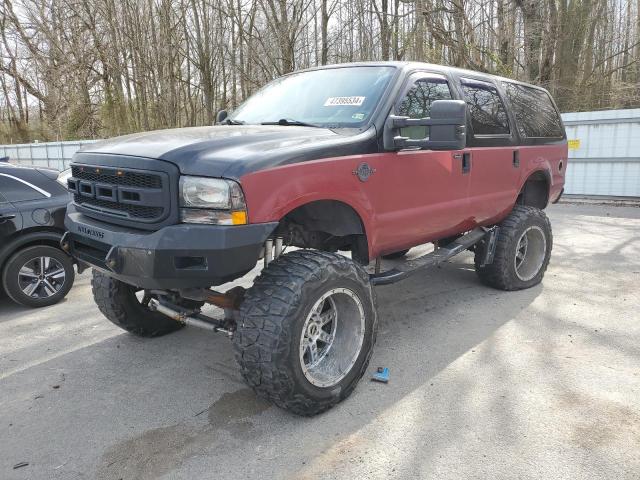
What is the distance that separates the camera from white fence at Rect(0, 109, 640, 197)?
11.1 meters

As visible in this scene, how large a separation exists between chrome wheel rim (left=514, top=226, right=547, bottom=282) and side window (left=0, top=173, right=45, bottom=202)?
5130mm

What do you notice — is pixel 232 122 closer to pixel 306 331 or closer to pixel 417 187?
pixel 417 187

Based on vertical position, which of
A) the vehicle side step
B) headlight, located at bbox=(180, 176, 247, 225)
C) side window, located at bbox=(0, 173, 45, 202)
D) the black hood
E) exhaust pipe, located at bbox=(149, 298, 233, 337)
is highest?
the black hood

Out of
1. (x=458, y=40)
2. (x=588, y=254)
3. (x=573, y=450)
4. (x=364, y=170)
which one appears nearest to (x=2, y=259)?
(x=364, y=170)

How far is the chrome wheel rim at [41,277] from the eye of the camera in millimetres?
5207

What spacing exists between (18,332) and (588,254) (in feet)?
22.2

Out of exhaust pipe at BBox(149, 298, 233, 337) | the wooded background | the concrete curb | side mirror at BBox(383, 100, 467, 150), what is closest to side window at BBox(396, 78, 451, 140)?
side mirror at BBox(383, 100, 467, 150)

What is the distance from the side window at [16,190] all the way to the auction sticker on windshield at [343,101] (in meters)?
3.44

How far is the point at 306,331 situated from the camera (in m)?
3.11

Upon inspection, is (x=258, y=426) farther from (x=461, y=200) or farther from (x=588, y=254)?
(x=588, y=254)

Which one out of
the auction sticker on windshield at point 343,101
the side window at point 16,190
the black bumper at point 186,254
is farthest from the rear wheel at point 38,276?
the auction sticker on windshield at point 343,101

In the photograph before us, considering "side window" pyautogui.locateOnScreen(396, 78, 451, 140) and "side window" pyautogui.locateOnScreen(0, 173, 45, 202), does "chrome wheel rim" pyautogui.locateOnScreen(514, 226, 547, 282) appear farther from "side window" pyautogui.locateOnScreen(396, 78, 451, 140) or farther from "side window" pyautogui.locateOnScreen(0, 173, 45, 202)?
"side window" pyautogui.locateOnScreen(0, 173, 45, 202)

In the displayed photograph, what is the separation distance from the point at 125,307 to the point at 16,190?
2263 mm

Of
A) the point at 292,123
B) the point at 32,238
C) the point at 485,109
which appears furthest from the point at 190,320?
the point at 485,109
